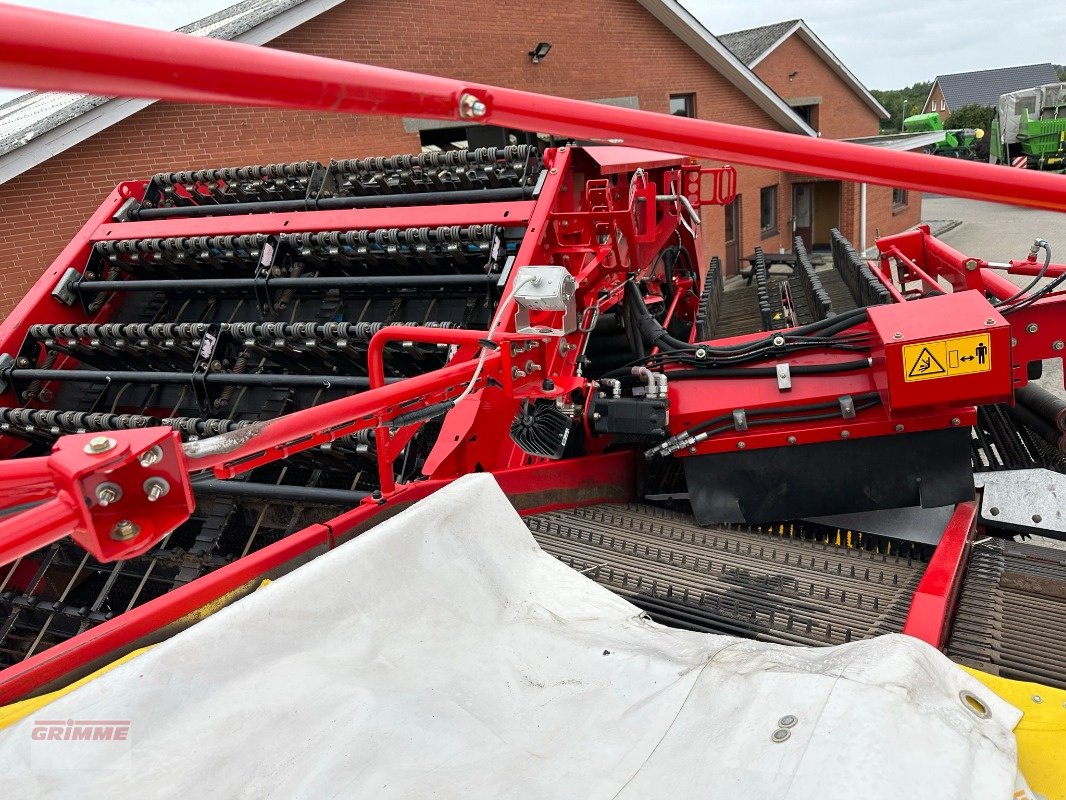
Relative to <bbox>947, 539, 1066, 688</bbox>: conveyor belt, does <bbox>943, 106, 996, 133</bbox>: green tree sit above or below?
above

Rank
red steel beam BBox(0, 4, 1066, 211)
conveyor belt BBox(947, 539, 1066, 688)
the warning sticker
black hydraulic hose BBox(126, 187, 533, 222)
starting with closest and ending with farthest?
red steel beam BBox(0, 4, 1066, 211) < conveyor belt BBox(947, 539, 1066, 688) < the warning sticker < black hydraulic hose BBox(126, 187, 533, 222)

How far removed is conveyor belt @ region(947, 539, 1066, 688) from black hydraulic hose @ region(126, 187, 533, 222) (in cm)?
257

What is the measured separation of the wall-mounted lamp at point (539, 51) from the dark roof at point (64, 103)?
13.7ft

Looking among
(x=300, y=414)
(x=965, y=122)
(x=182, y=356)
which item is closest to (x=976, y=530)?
(x=300, y=414)

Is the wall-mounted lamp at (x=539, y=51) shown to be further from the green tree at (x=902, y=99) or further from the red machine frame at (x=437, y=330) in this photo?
the green tree at (x=902, y=99)

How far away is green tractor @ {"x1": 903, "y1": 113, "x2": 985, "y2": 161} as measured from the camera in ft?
91.5

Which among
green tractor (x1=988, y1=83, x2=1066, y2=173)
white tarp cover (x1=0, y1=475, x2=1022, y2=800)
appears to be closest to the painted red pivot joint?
white tarp cover (x1=0, y1=475, x2=1022, y2=800)

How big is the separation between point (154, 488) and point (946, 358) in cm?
270

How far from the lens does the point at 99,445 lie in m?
1.30

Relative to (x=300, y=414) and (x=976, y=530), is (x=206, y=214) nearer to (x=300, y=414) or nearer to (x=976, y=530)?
(x=300, y=414)

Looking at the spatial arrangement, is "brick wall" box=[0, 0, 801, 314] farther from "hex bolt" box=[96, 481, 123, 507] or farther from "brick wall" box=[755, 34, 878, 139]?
"hex bolt" box=[96, 481, 123, 507]

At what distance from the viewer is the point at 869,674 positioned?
1340mm

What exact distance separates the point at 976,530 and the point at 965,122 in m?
41.0

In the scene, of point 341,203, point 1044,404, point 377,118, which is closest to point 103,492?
point 341,203
